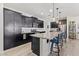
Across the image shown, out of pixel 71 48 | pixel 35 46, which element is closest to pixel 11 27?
pixel 35 46

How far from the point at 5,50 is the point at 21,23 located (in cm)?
66

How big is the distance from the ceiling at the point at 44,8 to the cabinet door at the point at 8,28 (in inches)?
6.8

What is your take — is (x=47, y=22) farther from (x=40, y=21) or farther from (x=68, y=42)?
(x=68, y=42)

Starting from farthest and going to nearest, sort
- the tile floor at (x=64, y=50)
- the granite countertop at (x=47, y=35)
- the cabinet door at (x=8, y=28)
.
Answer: the granite countertop at (x=47, y=35), the tile floor at (x=64, y=50), the cabinet door at (x=8, y=28)

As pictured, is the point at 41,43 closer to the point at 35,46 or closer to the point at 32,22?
the point at 35,46

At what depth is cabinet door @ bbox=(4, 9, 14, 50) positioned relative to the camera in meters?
2.17

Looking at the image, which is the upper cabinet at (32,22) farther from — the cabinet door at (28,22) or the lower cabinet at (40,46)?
the lower cabinet at (40,46)

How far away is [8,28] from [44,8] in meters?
0.89

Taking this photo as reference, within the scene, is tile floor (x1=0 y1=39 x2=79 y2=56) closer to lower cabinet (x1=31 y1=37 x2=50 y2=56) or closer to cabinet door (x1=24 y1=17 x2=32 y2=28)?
lower cabinet (x1=31 y1=37 x2=50 y2=56)

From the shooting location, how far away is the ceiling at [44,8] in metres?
2.27

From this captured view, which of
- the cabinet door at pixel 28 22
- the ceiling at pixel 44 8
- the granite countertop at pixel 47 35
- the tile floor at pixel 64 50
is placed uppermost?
the ceiling at pixel 44 8

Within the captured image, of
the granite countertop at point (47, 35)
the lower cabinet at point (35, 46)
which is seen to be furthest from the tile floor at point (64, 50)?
the granite countertop at point (47, 35)

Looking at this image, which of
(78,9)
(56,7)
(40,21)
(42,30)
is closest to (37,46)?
(42,30)

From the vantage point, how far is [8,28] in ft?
7.15
